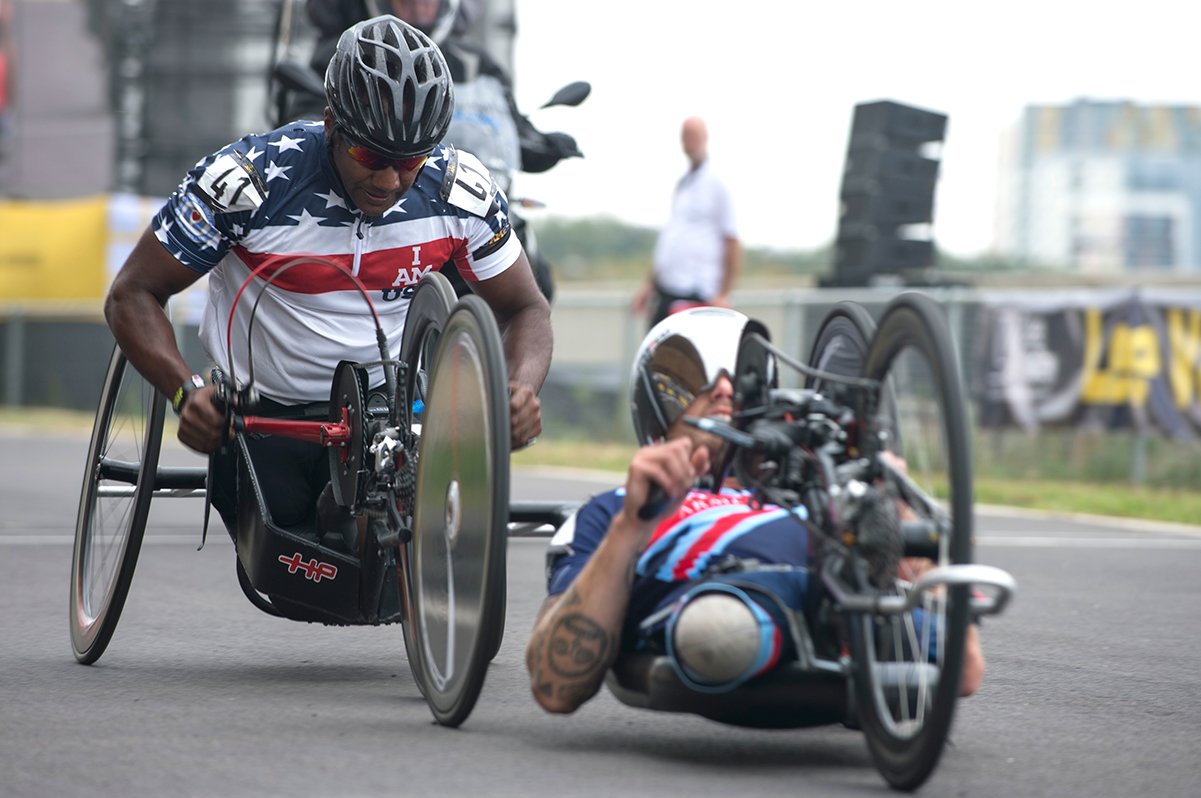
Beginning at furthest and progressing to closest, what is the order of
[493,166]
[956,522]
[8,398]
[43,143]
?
[43,143]
[8,398]
[493,166]
[956,522]

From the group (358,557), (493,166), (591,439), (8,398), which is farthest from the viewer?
(8,398)

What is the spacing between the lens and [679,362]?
4348 millimetres

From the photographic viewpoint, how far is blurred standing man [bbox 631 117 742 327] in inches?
504

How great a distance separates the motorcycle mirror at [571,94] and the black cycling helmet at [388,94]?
2918 mm

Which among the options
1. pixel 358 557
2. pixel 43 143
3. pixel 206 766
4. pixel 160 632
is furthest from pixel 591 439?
pixel 43 143

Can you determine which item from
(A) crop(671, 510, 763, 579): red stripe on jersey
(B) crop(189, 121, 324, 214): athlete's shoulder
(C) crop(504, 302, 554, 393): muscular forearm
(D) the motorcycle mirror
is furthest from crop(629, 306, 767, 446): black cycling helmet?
(D) the motorcycle mirror

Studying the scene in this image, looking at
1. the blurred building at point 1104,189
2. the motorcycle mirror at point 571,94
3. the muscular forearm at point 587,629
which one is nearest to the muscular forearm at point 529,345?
the muscular forearm at point 587,629

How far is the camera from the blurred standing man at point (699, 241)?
1280 cm

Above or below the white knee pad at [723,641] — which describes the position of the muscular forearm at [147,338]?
above

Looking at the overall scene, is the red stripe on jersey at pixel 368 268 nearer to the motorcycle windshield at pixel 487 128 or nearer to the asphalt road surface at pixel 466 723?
the asphalt road surface at pixel 466 723

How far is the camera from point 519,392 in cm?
448

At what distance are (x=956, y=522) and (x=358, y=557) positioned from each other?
198 cm

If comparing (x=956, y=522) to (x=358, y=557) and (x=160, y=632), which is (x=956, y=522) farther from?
(x=160, y=632)

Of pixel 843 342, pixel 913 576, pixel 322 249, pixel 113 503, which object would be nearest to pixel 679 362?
pixel 843 342
